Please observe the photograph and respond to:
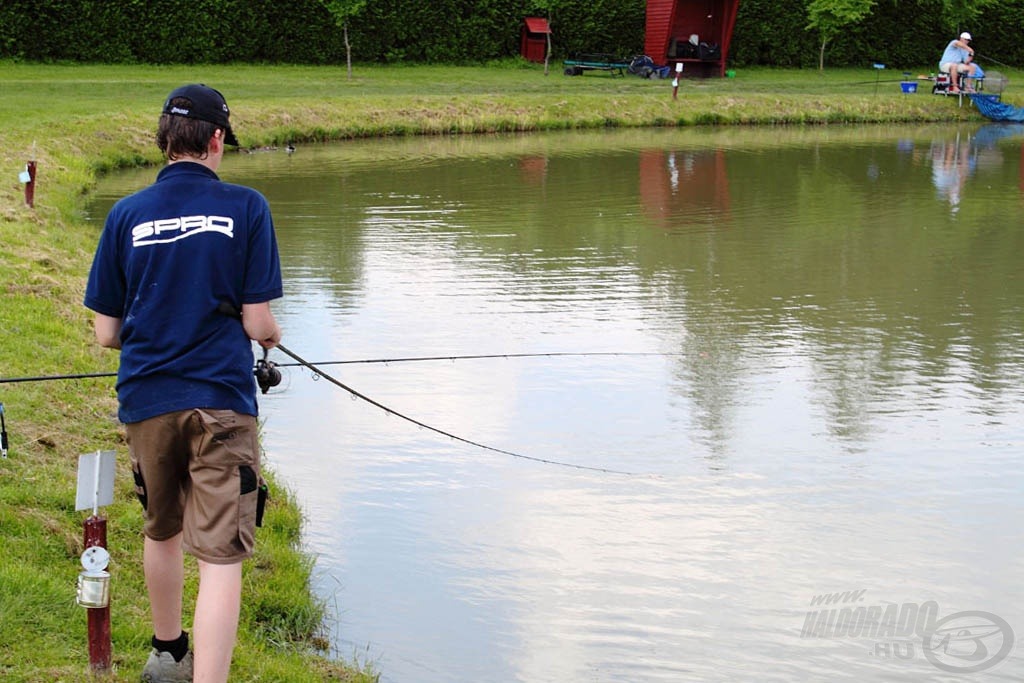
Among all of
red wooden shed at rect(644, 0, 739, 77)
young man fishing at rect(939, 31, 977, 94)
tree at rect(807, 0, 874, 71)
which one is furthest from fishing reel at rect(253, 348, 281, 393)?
tree at rect(807, 0, 874, 71)

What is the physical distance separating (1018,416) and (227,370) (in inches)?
272

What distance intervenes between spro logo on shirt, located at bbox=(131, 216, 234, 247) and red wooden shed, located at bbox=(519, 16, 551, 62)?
35.2 metres

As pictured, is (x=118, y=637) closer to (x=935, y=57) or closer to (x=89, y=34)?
(x=89, y=34)

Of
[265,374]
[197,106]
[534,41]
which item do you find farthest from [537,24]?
[197,106]

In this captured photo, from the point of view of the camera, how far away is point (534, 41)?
1521 inches

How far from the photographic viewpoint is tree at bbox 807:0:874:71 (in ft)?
123

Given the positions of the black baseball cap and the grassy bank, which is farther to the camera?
the grassy bank

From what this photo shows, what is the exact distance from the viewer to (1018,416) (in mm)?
9461

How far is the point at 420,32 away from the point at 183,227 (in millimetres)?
34835

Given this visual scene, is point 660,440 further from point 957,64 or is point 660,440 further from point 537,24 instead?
point 537,24

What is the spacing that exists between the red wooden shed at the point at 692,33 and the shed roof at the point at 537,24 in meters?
2.96

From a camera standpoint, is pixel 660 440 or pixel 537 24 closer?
pixel 660 440

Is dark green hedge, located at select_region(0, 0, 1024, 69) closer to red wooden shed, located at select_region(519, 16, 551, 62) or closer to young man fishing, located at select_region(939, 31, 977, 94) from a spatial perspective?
red wooden shed, located at select_region(519, 16, 551, 62)

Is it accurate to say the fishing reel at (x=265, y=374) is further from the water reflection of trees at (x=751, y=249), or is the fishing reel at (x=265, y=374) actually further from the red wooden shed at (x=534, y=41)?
the red wooden shed at (x=534, y=41)
